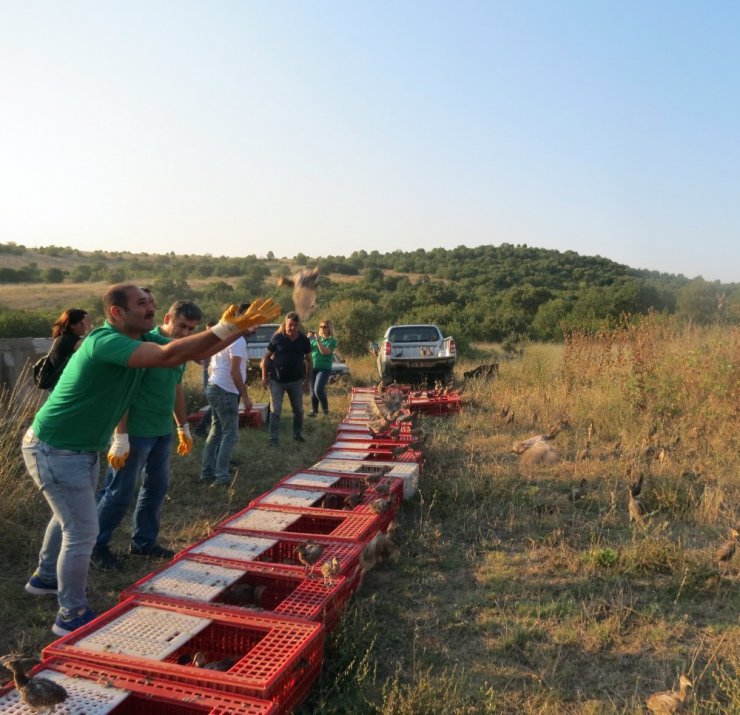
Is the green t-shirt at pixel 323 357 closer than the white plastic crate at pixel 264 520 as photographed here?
No

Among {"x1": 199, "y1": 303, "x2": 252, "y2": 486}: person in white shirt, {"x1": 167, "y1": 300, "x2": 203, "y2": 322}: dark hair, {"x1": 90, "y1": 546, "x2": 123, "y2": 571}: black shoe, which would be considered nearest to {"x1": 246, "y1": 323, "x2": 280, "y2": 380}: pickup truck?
{"x1": 199, "y1": 303, "x2": 252, "y2": 486}: person in white shirt

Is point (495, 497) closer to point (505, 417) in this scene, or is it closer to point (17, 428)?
point (505, 417)

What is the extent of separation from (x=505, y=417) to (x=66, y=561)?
20.6 feet

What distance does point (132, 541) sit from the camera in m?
4.52

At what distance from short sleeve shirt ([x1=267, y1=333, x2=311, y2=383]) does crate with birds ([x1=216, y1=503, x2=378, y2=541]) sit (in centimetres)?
313

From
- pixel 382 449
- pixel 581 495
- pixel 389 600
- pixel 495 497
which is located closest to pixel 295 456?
pixel 382 449

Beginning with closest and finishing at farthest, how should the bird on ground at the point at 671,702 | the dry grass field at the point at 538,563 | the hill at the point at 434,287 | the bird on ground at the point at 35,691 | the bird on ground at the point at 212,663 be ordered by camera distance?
1. the bird on ground at the point at 35,691
2. the bird on ground at the point at 671,702
3. the bird on ground at the point at 212,663
4. the dry grass field at the point at 538,563
5. the hill at the point at 434,287

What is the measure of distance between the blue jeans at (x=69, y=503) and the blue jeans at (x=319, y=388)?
21.6 ft

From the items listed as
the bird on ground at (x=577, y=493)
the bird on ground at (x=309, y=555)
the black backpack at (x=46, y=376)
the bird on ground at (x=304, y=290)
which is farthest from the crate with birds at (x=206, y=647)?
the bird on ground at (x=577, y=493)

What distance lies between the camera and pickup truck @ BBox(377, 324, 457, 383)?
12445 millimetres

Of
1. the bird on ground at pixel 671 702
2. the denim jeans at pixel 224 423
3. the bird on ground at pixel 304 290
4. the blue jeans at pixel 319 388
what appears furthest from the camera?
the blue jeans at pixel 319 388

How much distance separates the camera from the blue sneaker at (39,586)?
12.4 ft

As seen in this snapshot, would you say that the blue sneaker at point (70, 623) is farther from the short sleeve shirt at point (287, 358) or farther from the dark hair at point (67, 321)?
the short sleeve shirt at point (287, 358)

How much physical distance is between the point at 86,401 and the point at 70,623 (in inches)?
45.9
